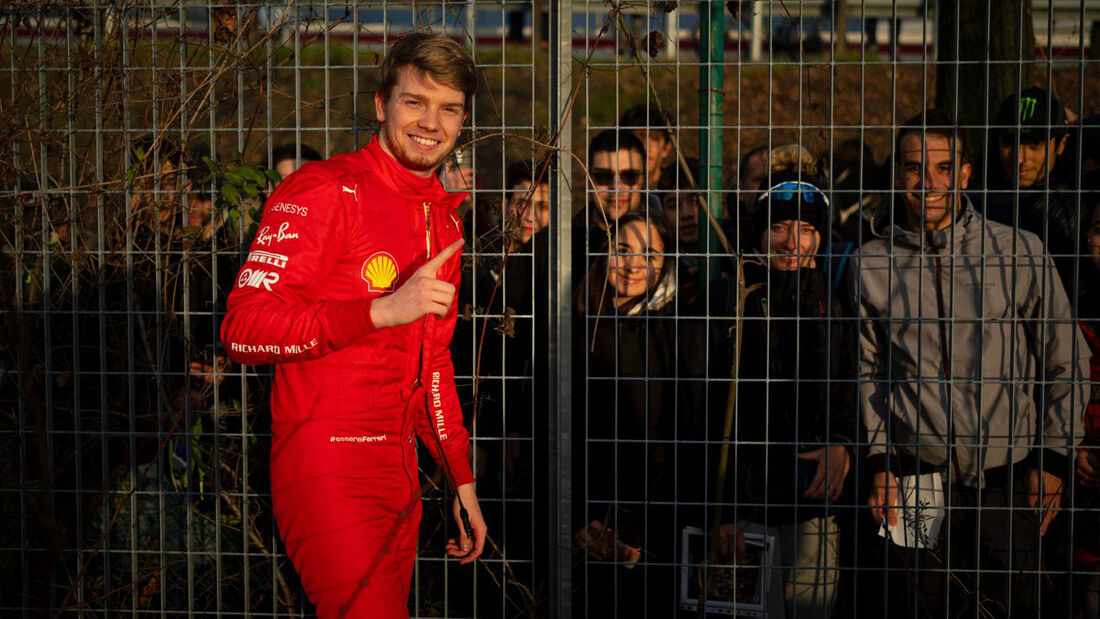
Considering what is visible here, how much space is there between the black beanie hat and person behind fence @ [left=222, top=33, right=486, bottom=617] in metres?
1.30

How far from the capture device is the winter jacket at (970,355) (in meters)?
3.61

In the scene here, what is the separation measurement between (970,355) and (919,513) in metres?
0.62

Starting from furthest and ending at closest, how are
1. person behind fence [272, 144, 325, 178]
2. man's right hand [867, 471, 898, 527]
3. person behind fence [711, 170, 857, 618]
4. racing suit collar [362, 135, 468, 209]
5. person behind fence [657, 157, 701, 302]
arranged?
person behind fence [272, 144, 325, 178] < person behind fence [657, 157, 701, 302] < person behind fence [711, 170, 857, 618] < man's right hand [867, 471, 898, 527] < racing suit collar [362, 135, 468, 209]

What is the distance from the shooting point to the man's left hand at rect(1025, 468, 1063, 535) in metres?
3.68

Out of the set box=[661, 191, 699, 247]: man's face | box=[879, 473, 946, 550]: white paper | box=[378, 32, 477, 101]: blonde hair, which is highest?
box=[378, 32, 477, 101]: blonde hair

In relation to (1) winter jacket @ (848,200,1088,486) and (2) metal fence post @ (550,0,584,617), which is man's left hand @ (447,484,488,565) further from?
(1) winter jacket @ (848,200,1088,486)

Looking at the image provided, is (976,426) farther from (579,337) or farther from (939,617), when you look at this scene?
(579,337)

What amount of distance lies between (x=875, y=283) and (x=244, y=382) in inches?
94.3

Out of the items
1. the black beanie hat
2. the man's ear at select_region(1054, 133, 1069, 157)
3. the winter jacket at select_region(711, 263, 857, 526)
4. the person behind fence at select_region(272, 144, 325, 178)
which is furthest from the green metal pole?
the person behind fence at select_region(272, 144, 325, 178)

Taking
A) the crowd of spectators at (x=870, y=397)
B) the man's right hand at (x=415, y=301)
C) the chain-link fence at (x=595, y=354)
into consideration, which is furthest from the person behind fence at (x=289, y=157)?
the man's right hand at (x=415, y=301)

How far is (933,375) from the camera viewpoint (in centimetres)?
379

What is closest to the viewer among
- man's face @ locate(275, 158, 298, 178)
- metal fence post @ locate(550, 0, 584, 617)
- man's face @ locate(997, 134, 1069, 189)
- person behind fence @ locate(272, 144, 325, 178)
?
metal fence post @ locate(550, 0, 584, 617)

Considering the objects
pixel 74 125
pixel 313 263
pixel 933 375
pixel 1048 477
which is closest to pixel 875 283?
pixel 933 375

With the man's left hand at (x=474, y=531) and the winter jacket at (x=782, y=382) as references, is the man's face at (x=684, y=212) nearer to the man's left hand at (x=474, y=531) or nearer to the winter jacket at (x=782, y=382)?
the winter jacket at (x=782, y=382)
